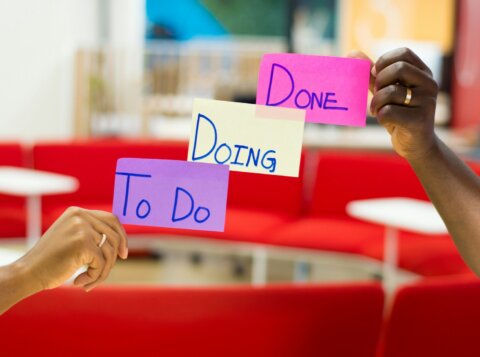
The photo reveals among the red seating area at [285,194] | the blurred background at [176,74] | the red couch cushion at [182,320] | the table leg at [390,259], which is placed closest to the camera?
the red couch cushion at [182,320]

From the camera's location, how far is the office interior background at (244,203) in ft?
5.24

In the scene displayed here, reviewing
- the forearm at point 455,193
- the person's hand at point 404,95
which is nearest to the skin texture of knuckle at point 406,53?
the person's hand at point 404,95

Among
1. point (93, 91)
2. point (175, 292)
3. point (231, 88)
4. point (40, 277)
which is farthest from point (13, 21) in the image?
point (40, 277)

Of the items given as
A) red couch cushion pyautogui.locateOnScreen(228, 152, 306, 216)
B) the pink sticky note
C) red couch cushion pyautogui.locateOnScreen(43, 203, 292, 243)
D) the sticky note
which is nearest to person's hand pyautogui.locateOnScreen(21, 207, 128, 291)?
the sticky note

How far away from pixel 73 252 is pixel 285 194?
12.7 feet

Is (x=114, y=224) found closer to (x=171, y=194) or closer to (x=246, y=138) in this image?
(x=171, y=194)

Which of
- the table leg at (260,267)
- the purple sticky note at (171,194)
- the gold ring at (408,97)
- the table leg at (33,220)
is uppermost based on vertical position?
the gold ring at (408,97)

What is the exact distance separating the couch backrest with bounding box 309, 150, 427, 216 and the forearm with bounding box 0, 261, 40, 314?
3.75 metres

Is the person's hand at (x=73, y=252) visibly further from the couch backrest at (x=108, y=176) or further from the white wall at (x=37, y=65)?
the white wall at (x=37, y=65)

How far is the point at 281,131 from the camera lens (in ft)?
3.96

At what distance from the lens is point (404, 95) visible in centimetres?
121

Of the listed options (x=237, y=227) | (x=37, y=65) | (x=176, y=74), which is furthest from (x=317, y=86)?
(x=176, y=74)

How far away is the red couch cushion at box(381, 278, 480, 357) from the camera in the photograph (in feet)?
5.54

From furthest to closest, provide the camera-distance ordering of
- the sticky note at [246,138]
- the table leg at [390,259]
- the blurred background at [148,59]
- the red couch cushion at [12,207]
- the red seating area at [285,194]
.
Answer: the blurred background at [148,59], the red couch cushion at [12,207], the red seating area at [285,194], the table leg at [390,259], the sticky note at [246,138]
